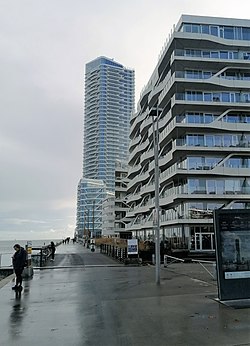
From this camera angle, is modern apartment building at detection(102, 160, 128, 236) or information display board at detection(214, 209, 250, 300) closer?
information display board at detection(214, 209, 250, 300)

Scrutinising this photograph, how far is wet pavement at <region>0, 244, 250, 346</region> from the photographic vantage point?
701 cm

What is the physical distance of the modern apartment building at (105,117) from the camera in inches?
7347

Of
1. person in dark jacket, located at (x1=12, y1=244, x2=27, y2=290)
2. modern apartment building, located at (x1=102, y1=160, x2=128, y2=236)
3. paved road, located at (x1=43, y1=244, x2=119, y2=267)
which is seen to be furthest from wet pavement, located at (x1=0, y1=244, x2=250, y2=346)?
modern apartment building, located at (x1=102, y1=160, x2=128, y2=236)

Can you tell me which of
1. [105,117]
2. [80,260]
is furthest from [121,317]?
[105,117]

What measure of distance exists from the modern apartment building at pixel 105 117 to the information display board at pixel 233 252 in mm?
172854

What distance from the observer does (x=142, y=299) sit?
11.3m

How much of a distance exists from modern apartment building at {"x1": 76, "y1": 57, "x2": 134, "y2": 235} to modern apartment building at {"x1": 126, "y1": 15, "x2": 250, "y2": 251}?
135550 mm

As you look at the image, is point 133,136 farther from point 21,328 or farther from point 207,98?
point 21,328

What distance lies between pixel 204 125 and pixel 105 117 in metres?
143

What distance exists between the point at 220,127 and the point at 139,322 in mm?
40584

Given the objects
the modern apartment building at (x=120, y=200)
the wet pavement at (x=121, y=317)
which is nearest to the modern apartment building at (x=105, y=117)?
the modern apartment building at (x=120, y=200)

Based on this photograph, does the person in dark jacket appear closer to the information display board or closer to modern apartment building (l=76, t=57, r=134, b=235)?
the information display board

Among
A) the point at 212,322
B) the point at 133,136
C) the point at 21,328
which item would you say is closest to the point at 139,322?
the point at 212,322

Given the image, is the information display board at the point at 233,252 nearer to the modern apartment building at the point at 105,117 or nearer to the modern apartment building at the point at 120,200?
the modern apartment building at the point at 120,200
